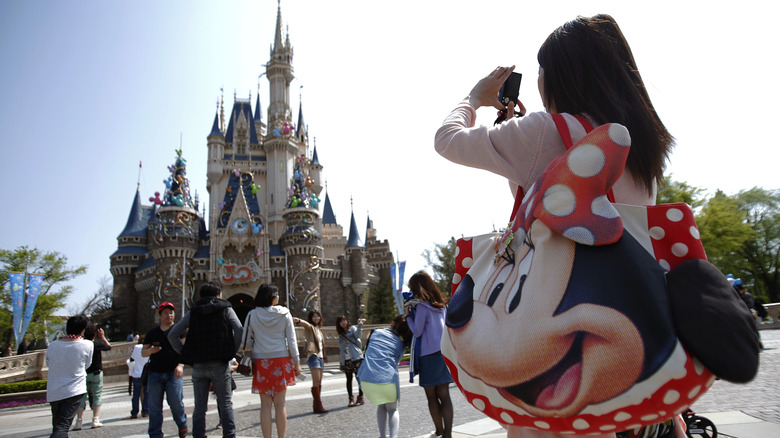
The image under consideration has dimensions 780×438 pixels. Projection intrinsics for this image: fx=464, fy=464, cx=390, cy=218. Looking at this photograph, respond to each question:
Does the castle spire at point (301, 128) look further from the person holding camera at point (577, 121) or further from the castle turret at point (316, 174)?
the person holding camera at point (577, 121)

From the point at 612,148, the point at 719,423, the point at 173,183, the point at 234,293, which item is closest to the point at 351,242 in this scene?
the point at 234,293

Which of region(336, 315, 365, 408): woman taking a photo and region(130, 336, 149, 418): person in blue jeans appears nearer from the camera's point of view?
region(130, 336, 149, 418): person in blue jeans

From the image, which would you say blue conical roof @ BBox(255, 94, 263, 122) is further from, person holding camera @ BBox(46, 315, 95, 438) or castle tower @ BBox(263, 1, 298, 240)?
person holding camera @ BBox(46, 315, 95, 438)

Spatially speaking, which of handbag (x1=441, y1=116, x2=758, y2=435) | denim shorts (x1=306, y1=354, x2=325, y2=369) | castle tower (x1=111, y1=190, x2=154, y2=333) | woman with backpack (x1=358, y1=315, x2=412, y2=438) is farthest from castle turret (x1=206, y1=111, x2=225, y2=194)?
handbag (x1=441, y1=116, x2=758, y2=435)

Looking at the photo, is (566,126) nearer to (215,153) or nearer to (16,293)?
(16,293)

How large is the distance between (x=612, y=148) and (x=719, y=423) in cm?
396

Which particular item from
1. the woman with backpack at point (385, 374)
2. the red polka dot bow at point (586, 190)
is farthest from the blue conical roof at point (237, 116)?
the red polka dot bow at point (586, 190)

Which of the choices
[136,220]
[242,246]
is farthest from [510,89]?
[136,220]

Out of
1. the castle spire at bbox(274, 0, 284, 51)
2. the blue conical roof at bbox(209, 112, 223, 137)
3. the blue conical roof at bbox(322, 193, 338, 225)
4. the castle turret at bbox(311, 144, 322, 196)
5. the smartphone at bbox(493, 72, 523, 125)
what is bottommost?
the smartphone at bbox(493, 72, 523, 125)

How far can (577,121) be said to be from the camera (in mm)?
1226

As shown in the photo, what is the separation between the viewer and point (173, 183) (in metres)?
30.6

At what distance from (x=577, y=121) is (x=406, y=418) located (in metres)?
5.13

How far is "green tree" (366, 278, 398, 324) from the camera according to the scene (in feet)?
119

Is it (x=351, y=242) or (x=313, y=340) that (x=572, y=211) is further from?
(x=351, y=242)
